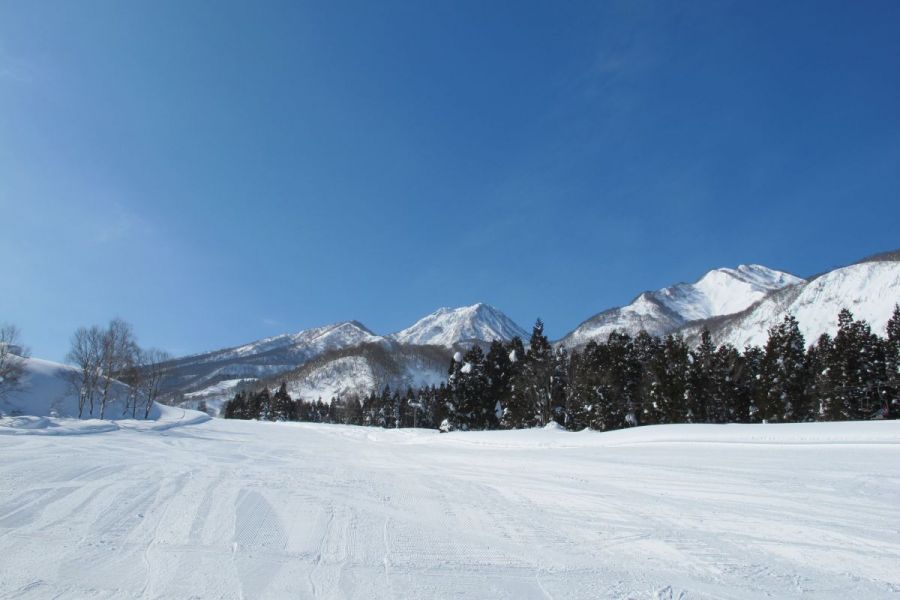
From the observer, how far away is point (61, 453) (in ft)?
34.7

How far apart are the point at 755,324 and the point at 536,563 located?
733 ft

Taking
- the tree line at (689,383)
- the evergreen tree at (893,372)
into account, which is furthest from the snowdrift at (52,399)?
the evergreen tree at (893,372)

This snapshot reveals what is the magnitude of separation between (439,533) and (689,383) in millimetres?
39108

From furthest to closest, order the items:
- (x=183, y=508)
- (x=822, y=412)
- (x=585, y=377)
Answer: (x=585, y=377) → (x=822, y=412) → (x=183, y=508)

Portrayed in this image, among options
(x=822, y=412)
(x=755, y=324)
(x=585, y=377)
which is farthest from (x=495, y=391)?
(x=755, y=324)

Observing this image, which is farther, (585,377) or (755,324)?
(755,324)

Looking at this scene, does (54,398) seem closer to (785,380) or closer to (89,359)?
(89,359)

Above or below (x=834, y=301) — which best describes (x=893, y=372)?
below

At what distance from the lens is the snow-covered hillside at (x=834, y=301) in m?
138

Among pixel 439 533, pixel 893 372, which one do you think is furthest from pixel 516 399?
pixel 439 533

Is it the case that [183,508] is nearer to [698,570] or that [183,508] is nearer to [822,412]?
[698,570]

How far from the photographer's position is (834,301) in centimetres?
15750

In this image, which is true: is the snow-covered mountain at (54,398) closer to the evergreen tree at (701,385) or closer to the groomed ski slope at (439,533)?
the groomed ski slope at (439,533)

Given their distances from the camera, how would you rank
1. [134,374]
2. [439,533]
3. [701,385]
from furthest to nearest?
[134,374]
[701,385]
[439,533]
